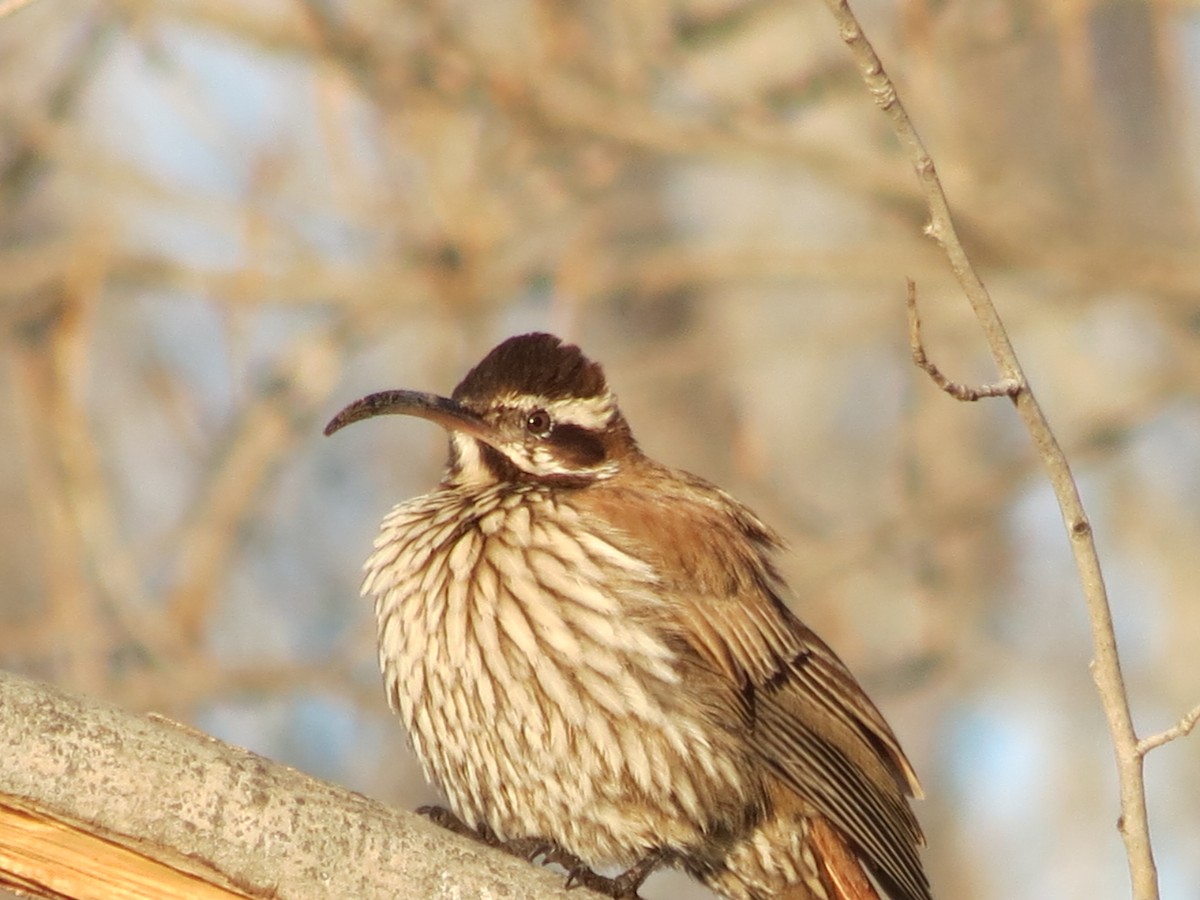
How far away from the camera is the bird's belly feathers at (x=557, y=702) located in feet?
17.3

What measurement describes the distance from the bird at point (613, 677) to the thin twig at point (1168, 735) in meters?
1.56

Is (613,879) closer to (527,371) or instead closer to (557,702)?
(557,702)

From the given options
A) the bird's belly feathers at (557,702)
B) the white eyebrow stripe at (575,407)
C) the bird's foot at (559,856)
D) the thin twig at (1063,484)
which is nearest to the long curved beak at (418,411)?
the white eyebrow stripe at (575,407)

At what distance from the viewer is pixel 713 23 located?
8523 millimetres

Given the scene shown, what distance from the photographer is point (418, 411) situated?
5809mm

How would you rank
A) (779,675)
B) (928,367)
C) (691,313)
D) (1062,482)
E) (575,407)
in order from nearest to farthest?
(1062,482)
(928,367)
(779,675)
(575,407)
(691,313)

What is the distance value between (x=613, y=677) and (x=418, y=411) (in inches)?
42.7

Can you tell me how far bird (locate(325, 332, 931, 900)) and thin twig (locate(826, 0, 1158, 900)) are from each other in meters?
1.57

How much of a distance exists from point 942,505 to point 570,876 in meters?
4.02

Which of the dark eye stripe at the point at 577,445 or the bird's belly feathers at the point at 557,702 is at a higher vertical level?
the dark eye stripe at the point at 577,445

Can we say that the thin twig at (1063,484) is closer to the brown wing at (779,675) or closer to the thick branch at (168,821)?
→ the thick branch at (168,821)

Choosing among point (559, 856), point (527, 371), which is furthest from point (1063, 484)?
point (527, 371)

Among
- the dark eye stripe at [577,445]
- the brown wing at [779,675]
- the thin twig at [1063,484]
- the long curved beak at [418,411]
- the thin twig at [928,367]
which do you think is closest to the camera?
the thin twig at [1063,484]

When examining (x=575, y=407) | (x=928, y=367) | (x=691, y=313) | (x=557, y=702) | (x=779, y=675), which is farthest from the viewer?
(x=691, y=313)
